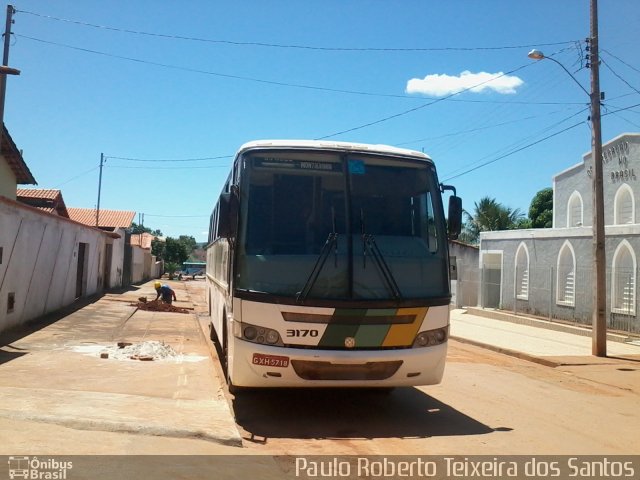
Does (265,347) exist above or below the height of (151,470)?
above

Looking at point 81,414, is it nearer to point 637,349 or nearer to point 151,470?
point 151,470

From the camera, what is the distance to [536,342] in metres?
16.9

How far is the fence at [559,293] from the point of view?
59.4 ft

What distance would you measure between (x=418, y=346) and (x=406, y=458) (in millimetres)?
1422

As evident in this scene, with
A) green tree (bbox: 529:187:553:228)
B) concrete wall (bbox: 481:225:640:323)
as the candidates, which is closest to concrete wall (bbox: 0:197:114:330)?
concrete wall (bbox: 481:225:640:323)

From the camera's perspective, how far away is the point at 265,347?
6273 millimetres

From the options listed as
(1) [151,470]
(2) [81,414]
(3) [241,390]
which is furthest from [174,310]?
(1) [151,470]

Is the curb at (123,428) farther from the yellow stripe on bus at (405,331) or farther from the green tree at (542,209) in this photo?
the green tree at (542,209)

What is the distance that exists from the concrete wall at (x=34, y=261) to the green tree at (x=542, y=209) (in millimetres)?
31883

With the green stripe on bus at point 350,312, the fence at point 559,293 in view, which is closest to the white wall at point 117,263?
the fence at point 559,293

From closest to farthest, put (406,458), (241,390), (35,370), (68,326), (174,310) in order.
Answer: (406,458) < (241,390) < (35,370) < (68,326) < (174,310)

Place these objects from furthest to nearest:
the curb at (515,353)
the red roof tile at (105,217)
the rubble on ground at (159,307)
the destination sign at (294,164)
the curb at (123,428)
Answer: the red roof tile at (105,217), the rubble on ground at (159,307), the curb at (515,353), the destination sign at (294,164), the curb at (123,428)

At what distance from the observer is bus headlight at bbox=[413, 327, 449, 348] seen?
21.7 feet

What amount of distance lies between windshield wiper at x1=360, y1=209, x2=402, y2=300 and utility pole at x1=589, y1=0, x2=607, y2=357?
9658 millimetres
